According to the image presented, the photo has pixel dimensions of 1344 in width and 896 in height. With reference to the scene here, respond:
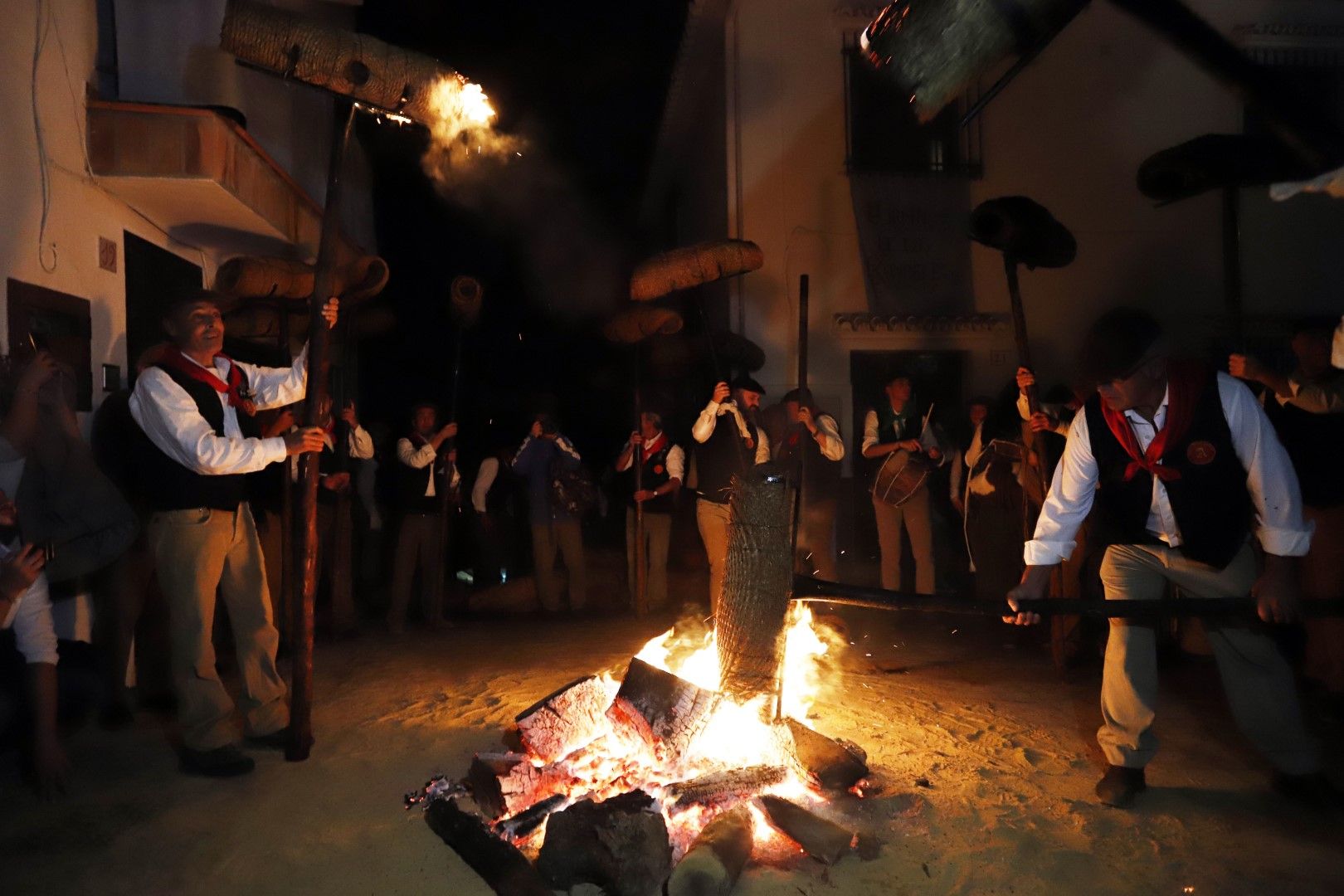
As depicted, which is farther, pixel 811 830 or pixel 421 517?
pixel 421 517

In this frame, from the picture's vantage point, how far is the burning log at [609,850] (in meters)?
3.18

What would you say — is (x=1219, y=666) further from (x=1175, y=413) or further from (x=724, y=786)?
(x=724, y=786)

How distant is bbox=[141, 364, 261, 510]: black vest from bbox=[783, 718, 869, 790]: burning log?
305 centimetres

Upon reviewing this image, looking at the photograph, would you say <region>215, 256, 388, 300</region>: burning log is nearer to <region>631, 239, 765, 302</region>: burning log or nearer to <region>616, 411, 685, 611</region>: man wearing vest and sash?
<region>631, 239, 765, 302</region>: burning log

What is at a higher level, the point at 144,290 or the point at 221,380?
the point at 144,290

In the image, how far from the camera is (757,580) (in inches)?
158

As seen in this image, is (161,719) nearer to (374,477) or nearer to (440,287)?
(374,477)

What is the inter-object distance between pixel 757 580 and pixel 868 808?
112 centimetres

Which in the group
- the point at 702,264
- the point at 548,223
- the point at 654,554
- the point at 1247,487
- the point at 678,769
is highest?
the point at 548,223

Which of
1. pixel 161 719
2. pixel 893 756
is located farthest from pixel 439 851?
pixel 161 719

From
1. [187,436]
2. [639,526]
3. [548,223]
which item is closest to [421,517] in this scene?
[639,526]

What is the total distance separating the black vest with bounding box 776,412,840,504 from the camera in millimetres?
7348

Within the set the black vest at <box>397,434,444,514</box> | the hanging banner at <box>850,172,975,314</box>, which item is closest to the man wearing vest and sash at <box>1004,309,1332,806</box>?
the hanging banner at <box>850,172,975,314</box>

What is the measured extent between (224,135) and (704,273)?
375cm
